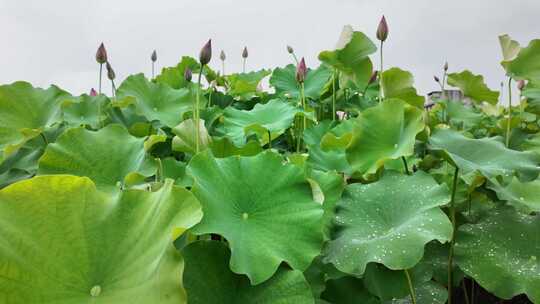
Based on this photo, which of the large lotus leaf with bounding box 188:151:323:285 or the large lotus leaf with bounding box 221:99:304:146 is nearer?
the large lotus leaf with bounding box 188:151:323:285

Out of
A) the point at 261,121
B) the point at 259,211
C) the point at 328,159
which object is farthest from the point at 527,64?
the point at 259,211

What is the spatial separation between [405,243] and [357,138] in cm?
31

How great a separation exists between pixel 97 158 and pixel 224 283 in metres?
0.39

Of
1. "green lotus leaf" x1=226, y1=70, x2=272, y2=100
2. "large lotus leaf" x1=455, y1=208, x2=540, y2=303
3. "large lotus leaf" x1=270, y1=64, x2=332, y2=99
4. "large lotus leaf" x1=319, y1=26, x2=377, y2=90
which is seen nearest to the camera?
"large lotus leaf" x1=455, y1=208, x2=540, y2=303

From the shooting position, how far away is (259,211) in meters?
0.79

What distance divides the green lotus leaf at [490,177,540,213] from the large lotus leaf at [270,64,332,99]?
78 cm

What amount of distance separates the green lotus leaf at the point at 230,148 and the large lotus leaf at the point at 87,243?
383 mm

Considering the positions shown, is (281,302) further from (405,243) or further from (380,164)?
(380,164)

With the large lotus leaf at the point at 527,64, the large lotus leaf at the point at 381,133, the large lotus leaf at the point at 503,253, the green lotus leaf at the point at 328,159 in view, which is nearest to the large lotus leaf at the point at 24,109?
the green lotus leaf at the point at 328,159

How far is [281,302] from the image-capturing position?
2.24 feet

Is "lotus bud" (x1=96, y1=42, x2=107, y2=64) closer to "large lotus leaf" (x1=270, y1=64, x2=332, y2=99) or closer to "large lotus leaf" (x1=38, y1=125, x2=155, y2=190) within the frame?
"large lotus leaf" (x1=38, y1=125, x2=155, y2=190)

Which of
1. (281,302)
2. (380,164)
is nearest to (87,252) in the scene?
(281,302)

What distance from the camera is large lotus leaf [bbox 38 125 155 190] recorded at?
937 millimetres

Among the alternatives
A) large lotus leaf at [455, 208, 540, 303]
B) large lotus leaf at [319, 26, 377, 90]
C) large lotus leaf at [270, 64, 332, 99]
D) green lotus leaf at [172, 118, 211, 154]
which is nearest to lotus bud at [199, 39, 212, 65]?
green lotus leaf at [172, 118, 211, 154]
